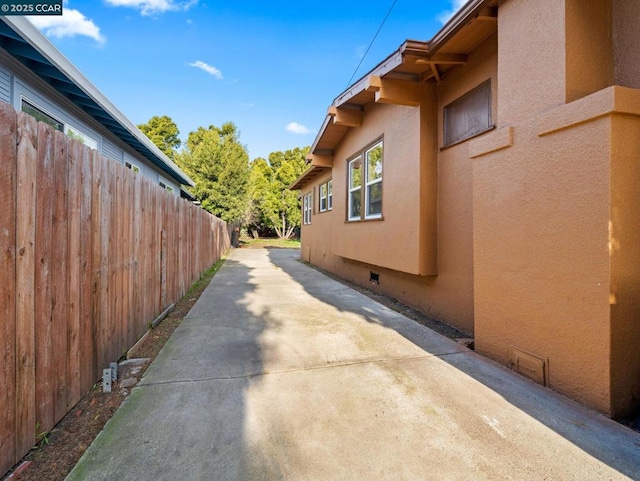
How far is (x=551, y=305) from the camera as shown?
2.69 meters

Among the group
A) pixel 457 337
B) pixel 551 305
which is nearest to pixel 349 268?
pixel 457 337

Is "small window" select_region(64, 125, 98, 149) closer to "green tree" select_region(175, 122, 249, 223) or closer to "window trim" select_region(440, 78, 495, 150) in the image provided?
"window trim" select_region(440, 78, 495, 150)

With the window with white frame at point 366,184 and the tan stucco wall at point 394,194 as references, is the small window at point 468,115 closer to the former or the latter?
the tan stucco wall at point 394,194

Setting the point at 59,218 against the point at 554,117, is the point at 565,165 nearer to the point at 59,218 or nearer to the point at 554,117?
the point at 554,117

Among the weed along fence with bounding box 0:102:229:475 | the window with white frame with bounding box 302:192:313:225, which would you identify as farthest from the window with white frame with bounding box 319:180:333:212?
the weed along fence with bounding box 0:102:229:475

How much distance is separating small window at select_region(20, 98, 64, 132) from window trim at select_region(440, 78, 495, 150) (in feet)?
21.5

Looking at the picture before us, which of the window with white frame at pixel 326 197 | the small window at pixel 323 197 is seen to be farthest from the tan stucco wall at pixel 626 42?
the small window at pixel 323 197

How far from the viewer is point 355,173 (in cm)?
817

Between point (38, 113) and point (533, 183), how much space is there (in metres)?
7.39

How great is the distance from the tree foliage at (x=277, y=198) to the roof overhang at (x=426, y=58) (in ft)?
79.5

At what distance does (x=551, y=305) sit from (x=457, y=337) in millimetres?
1716

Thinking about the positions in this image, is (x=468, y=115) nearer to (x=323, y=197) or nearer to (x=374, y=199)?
(x=374, y=199)

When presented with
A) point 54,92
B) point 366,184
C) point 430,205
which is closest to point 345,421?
point 430,205

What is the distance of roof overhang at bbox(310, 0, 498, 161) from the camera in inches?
142
